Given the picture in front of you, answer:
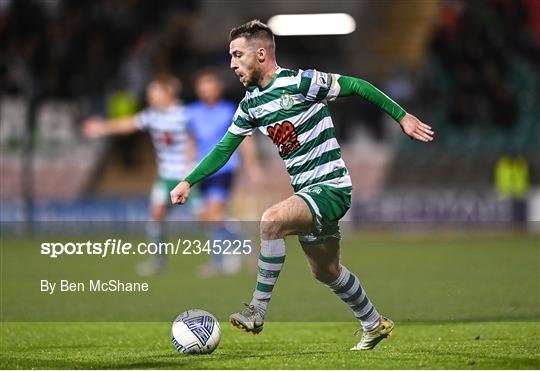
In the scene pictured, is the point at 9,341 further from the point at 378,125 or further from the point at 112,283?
the point at 378,125

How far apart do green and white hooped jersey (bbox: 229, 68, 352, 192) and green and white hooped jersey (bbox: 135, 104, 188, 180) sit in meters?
7.07

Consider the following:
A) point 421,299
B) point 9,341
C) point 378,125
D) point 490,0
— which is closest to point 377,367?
point 9,341

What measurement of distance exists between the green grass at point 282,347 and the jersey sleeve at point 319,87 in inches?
60.6

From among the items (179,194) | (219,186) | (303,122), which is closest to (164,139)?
(219,186)

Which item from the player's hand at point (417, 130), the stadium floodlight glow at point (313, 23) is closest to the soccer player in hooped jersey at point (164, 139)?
the player's hand at point (417, 130)

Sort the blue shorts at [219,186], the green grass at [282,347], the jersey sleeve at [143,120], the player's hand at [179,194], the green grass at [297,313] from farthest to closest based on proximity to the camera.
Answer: the jersey sleeve at [143,120] → the blue shorts at [219,186] → the player's hand at [179,194] → the green grass at [297,313] → the green grass at [282,347]

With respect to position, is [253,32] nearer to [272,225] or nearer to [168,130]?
[272,225]

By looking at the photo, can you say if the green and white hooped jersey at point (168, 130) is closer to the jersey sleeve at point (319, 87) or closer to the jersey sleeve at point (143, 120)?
the jersey sleeve at point (143, 120)

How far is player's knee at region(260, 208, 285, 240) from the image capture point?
620cm

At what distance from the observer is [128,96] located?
69.2ft

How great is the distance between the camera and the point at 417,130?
6148 millimetres

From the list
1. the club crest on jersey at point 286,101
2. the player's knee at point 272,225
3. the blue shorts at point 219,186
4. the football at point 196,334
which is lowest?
the football at point 196,334

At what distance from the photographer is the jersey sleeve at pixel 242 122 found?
6633 millimetres

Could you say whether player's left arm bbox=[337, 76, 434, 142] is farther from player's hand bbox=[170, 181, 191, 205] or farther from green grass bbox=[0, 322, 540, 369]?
green grass bbox=[0, 322, 540, 369]
